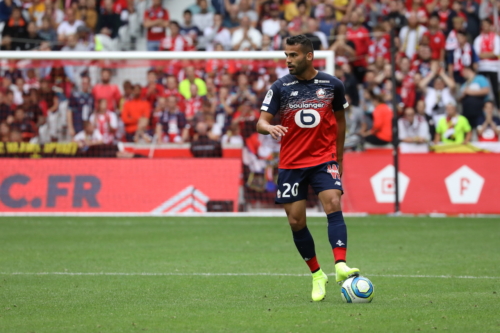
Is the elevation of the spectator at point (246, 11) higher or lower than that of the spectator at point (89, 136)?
higher

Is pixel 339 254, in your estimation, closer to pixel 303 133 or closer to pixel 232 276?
pixel 303 133

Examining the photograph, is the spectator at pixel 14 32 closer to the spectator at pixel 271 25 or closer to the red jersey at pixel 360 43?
the spectator at pixel 271 25

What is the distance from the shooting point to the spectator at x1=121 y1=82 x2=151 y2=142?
67.6 ft

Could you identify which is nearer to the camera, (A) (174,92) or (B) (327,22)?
(A) (174,92)

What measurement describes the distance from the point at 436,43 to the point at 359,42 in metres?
1.97

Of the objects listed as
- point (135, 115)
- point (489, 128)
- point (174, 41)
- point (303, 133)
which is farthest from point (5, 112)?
point (303, 133)

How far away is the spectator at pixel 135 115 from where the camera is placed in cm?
2059

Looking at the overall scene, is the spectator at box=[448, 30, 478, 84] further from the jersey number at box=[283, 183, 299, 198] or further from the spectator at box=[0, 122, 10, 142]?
the jersey number at box=[283, 183, 299, 198]

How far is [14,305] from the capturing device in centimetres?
765

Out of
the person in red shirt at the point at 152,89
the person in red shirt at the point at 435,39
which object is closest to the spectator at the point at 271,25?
the person in red shirt at the point at 152,89

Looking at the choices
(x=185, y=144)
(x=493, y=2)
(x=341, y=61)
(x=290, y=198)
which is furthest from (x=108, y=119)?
(x=290, y=198)

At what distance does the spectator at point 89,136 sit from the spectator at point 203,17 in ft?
18.5

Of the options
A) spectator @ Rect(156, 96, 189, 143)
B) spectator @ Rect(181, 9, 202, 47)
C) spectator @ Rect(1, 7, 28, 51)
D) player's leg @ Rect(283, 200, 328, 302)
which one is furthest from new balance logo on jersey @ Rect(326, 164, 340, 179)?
spectator @ Rect(1, 7, 28, 51)

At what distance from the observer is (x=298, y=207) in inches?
319
